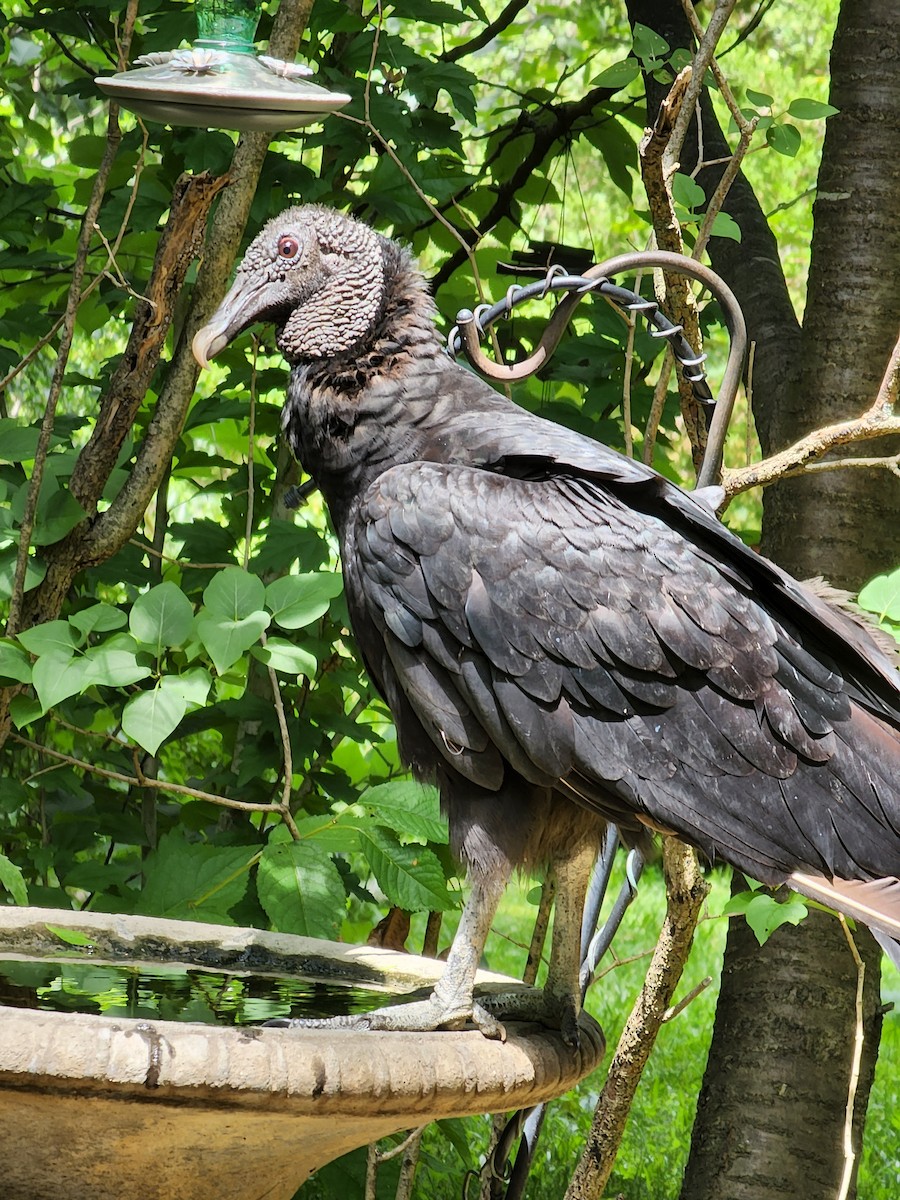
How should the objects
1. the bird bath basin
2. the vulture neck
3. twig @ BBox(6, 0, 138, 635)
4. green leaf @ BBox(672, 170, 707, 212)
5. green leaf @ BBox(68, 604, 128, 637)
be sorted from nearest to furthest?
the bird bath basin, the vulture neck, green leaf @ BBox(672, 170, 707, 212), green leaf @ BBox(68, 604, 128, 637), twig @ BBox(6, 0, 138, 635)

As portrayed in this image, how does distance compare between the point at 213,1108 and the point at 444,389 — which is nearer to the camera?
the point at 213,1108

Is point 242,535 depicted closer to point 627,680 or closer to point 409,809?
point 409,809

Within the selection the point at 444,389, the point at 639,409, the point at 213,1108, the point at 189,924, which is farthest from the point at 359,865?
the point at 213,1108

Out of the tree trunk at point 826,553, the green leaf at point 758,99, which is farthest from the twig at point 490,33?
the green leaf at point 758,99

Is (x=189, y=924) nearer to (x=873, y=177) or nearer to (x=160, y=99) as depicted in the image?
(x=160, y=99)

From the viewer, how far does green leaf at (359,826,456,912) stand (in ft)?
8.27

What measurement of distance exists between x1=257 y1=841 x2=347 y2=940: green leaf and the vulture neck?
2.30 feet

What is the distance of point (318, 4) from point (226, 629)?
1.74 metres

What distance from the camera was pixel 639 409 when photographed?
3.36 metres

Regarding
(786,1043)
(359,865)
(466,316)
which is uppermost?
(466,316)

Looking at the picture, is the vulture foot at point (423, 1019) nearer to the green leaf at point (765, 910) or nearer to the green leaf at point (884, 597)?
the green leaf at point (765, 910)

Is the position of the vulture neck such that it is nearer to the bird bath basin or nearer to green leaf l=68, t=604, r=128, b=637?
green leaf l=68, t=604, r=128, b=637

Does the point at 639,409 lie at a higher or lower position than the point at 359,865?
higher

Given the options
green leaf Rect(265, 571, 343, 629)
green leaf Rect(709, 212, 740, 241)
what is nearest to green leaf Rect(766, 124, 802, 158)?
green leaf Rect(709, 212, 740, 241)
